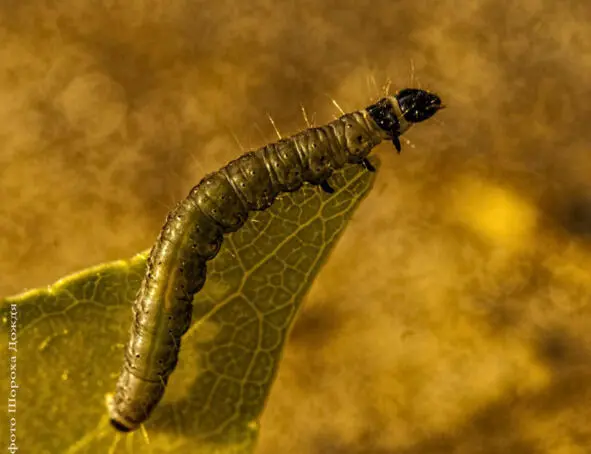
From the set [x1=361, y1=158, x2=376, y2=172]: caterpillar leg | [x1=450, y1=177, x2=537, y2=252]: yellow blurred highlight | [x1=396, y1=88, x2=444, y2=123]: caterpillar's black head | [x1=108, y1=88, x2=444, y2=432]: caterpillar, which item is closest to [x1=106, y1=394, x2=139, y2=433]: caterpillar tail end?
[x1=108, y1=88, x2=444, y2=432]: caterpillar

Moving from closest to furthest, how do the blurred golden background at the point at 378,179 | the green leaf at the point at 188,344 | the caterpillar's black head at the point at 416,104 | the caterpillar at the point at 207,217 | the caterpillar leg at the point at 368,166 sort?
the green leaf at the point at 188,344
the caterpillar leg at the point at 368,166
the caterpillar at the point at 207,217
the caterpillar's black head at the point at 416,104
the blurred golden background at the point at 378,179

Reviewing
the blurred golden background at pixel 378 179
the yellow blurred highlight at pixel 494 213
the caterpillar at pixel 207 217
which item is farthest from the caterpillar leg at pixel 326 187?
the yellow blurred highlight at pixel 494 213

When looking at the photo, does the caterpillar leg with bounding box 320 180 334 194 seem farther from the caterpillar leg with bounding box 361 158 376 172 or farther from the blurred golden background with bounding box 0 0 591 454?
the blurred golden background with bounding box 0 0 591 454

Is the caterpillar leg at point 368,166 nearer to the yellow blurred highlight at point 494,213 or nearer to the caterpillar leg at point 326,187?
the caterpillar leg at point 326,187

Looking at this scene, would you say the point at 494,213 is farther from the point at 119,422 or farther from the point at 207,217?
the point at 119,422

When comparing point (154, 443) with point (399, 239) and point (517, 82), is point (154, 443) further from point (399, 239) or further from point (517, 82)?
point (517, 82)

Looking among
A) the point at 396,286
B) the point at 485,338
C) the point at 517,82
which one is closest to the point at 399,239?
the point at 396,286
